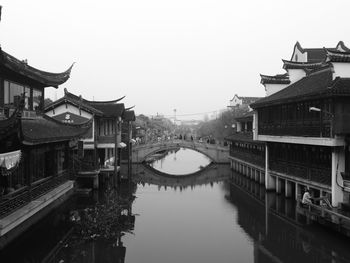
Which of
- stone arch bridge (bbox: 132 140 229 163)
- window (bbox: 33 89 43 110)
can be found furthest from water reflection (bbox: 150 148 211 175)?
window (bbox: 33 89 43 110)

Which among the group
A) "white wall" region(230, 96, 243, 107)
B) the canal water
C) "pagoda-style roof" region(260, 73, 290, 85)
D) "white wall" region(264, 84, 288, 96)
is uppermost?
"white wall" region(230, 96, 243, 107)

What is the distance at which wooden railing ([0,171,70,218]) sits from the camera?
43.5 feet

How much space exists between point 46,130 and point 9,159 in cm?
542

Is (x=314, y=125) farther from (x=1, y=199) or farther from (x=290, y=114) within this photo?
(x=1, y=199)

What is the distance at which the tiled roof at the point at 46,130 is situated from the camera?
14779 mm

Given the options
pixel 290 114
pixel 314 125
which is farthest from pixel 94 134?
pixel 314 125

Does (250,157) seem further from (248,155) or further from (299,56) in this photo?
(299,56)

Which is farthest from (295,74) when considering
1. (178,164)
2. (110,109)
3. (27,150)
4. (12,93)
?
(178,164)

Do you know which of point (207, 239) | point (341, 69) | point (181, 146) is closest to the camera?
point (207, 239)

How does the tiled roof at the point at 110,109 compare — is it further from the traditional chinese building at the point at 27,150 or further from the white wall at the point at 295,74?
the white wall at the point at 295,74

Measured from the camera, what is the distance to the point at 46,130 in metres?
18.1

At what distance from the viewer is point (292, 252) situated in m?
16.3

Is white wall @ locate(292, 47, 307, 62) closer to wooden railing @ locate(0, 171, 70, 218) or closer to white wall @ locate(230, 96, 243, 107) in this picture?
wooden railing @ locate(0, 171, 70, 218)

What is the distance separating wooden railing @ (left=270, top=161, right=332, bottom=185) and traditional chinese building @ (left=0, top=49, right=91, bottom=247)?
13.6 metres
